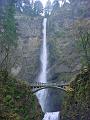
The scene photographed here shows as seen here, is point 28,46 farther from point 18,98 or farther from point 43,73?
point 18,98

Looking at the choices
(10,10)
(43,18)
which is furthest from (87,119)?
(43,18)

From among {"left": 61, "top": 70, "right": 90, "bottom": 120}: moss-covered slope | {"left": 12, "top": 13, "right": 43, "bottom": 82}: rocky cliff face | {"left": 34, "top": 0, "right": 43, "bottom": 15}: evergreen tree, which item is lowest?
{"left": 61, "top": 70, "right": 90, "bottom": 120}: moss-covered slope

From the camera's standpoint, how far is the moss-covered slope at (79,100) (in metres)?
54.5

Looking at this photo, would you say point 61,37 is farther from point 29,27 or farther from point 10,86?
point 10,86

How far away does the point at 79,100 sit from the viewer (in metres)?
56.8

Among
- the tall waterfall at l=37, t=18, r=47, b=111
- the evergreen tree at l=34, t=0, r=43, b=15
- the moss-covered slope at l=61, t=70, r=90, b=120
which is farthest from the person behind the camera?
the evergreen tree at l=34, t=0, r=43, b=15

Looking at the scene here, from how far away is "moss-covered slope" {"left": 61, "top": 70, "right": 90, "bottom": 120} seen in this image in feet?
179

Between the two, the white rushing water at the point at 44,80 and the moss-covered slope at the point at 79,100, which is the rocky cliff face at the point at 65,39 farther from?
the moss-covered slope at the point at 79,100

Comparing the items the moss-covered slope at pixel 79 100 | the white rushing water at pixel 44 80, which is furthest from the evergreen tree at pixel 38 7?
the moss-covered slope at pixel 79 100

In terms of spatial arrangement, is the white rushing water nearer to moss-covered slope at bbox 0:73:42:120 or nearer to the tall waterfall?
the tall waterfall

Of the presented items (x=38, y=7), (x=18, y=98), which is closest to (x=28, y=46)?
(x=38, y=7)

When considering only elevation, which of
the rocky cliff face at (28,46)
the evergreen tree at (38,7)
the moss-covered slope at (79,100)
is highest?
the evergreen tree at (38,7)

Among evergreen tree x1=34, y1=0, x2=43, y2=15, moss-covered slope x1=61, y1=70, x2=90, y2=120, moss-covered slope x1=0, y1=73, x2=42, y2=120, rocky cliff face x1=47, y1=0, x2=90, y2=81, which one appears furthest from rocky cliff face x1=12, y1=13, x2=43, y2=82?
moss-covered slope x1=61, y1=70, x2=90, y2=120

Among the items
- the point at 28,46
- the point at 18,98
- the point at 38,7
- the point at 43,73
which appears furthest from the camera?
the point at 38,7
